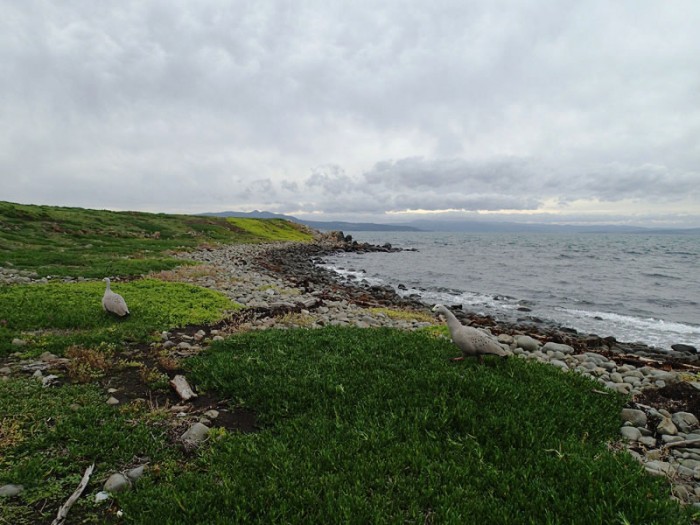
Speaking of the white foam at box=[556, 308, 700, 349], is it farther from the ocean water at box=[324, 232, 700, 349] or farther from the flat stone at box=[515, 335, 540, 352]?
the flat stone at box=[515, 335, 540, 352]

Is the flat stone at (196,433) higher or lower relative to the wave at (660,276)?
higher

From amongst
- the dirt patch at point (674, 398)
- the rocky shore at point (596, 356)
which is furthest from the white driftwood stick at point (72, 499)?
the dirt patch at point (674, 398)

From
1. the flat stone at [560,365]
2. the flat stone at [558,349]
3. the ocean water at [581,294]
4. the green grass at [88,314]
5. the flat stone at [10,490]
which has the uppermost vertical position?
the green grass at [88,314]

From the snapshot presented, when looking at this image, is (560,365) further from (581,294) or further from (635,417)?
(581,294)

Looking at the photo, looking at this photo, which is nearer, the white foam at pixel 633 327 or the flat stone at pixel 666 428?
the flat stone at pixel 666 428

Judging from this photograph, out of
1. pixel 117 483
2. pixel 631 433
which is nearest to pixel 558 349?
pixel 631 433

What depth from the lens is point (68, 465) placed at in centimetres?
524

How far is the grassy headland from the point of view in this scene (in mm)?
4426

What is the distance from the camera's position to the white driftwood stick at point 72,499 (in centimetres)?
433

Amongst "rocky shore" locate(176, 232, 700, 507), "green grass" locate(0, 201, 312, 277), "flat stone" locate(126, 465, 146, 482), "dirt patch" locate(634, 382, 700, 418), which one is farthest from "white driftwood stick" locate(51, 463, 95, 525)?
"green grass" locate(0, 201, 312, 277)

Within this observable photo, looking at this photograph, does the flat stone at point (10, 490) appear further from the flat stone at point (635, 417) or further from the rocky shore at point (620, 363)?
the flat stone at point (635, 417)

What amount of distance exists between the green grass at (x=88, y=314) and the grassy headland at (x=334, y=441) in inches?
8.1

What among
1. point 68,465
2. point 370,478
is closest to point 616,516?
point 370,478

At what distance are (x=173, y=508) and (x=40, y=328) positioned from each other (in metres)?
10.1
